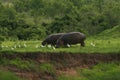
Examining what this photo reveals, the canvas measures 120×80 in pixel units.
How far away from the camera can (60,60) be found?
19.4 metres

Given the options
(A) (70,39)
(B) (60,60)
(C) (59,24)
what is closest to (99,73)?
(B) (60,60)

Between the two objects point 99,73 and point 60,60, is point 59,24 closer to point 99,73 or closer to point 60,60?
point 60,60

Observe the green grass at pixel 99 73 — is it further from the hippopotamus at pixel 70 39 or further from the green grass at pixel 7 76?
the hippopotamus at pixel 70 39

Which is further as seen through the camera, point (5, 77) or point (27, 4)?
point (27, 4)

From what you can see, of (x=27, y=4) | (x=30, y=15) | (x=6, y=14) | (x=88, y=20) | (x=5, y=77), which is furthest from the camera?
(x=27, y=4)

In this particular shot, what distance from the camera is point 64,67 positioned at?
19.2 metres

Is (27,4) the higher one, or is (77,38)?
(77,38)

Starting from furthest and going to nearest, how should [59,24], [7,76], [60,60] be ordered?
1. [59,24]
2. [60,60]
3. [7,76]

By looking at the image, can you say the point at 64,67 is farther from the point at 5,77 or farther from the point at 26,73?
the point at 5,77

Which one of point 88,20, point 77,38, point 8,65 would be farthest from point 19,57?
point 88,20

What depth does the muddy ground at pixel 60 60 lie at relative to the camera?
18.1 meters

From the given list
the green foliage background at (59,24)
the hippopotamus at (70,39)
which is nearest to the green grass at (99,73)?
the hippopotamus at (70,39)

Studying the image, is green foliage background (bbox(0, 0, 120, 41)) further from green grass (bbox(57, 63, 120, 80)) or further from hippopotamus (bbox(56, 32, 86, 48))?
green grass (bbox(57, 63, 120, 80))

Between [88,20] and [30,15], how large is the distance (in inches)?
653
